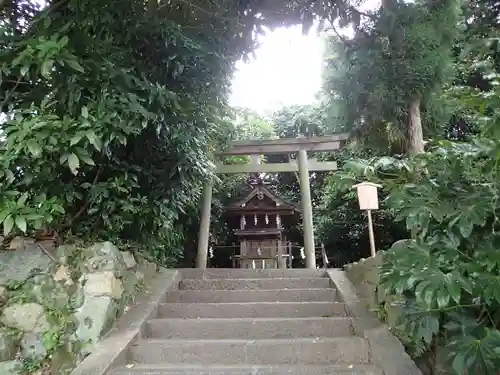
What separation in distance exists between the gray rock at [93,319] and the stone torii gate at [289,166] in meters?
4.14

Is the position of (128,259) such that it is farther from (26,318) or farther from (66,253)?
(26,318)

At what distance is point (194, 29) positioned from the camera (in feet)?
12.9

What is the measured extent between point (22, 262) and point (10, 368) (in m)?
0.79

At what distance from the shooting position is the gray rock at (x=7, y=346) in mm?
2916

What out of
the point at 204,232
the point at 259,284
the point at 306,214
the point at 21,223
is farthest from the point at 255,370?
the point at 306,214

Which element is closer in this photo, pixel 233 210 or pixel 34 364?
pixel 34 364

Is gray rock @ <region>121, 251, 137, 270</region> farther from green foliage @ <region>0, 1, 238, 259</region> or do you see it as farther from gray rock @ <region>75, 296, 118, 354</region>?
gray rock @ <region>75, 296, 118, 354</region>

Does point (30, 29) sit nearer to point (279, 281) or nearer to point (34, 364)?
point (34, 364)

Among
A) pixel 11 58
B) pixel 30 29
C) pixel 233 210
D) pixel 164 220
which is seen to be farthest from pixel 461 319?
pixel 233 210

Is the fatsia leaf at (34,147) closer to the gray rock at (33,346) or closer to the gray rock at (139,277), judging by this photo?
the gray rock at (33,346)

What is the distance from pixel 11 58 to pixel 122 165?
44.7 inches

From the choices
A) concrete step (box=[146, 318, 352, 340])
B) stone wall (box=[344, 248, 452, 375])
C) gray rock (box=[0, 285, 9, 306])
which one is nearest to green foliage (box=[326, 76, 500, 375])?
stone wall (box=[344, 248, 452, 375])

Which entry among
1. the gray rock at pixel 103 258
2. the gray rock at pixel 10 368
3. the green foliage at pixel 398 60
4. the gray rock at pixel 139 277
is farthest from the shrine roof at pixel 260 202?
the gray rock at pixel 10 368

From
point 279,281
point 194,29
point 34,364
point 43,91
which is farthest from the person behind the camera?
point 279,281
